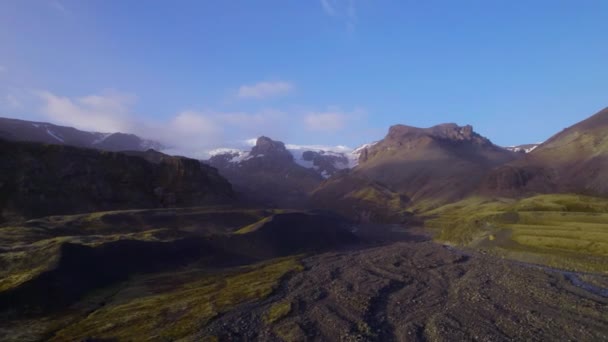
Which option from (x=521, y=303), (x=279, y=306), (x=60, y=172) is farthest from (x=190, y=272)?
(x=60, y=172)

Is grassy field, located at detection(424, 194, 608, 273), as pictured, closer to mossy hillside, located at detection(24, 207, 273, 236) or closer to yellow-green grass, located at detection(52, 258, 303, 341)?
yellow-green grass, located at detection(52, 258, 303, 341)

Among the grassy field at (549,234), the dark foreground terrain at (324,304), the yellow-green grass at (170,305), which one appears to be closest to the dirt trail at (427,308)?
the dark foreground terrain at (324,304)

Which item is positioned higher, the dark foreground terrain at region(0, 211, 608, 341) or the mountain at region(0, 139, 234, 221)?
the mountain at region(0, 139, 234, 221)

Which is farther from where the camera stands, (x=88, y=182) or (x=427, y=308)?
(x=88, y=182)

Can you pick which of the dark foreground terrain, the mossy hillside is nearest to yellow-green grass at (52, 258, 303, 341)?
the dark foreground terrain

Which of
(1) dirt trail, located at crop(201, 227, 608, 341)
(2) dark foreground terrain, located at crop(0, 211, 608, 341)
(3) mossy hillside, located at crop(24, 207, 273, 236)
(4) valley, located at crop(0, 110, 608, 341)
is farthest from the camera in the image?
(3) mossy hillside, located at crop(24, 207, 273, 236)

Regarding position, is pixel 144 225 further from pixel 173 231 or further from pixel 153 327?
pixel 153 327

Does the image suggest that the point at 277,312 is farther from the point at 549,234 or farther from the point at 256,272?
the point at 549,234

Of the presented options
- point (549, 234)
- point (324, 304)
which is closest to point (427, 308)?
point (324, 304)
